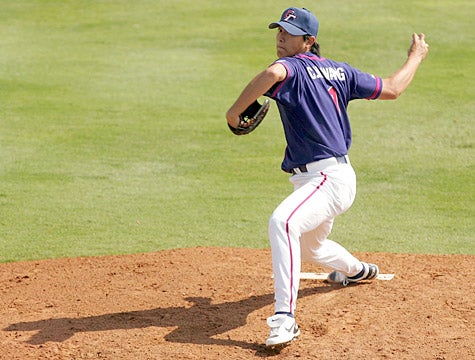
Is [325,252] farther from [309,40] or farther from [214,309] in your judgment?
[309,40]

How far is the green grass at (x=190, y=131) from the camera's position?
8.37 meters

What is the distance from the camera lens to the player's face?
19.0 feet

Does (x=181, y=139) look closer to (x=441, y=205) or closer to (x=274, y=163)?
(x=274, y=163)

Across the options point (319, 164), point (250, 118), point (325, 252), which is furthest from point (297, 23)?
point (325, 252)

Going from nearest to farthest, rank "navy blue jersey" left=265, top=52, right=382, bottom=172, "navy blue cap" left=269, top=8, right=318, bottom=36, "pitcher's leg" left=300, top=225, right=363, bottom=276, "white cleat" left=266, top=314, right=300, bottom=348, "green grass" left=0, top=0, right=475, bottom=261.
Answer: "white cleat" left=266, top=314, right=300, bottom=348 < "navy blue jersey" left=265, top=52, right=382, bottom=172 < "navy blue cap" left=269, top=8, right=318, bottom=36 < "pitcher's leg" left=300, top=225, right=363, bottom=276 < "green grass" left=0, top=0, right=475, bottom=261

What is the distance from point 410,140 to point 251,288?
4.93m

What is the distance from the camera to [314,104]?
18.5 feet

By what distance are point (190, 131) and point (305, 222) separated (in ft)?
19.0

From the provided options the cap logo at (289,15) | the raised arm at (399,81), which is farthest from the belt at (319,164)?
the cap logo at (289,15)

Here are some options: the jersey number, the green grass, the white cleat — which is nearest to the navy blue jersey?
the jersey number

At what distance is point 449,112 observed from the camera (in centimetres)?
1177

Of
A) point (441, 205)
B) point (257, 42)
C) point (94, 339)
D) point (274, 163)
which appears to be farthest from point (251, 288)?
point (257, 42)

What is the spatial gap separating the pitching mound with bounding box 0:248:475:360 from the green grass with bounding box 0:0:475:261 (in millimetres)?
642

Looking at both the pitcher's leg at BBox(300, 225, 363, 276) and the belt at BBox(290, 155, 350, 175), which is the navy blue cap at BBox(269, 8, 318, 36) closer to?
the belt at BBox(290, 155, 350, 175)
